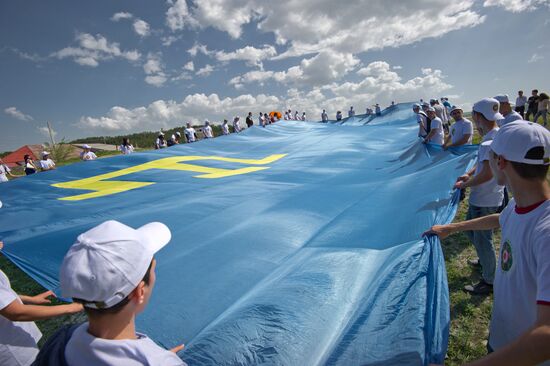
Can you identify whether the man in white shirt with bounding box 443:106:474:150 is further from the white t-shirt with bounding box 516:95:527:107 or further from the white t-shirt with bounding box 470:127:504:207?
the white t-shirt with bounding box 516:95:527:107

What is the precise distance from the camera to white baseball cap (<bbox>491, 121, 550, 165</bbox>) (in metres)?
1.12

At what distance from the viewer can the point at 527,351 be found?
2.68 feet

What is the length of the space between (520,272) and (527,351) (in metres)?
0.47

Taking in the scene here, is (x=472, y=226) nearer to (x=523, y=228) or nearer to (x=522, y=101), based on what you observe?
(x=523, y=228)

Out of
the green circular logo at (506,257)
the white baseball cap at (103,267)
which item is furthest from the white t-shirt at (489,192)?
the white baseball cap at (103,267)

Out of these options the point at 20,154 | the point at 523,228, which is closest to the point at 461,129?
the point at 523,228

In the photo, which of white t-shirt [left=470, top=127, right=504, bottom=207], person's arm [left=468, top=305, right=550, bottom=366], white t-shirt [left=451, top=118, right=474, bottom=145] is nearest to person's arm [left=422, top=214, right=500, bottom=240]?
person's arm [left=468, top=305, right=550, bottom=366]

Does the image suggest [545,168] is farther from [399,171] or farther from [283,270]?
[399,171]

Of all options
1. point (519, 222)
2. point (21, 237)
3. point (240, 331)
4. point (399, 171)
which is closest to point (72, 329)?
point (240, 331)

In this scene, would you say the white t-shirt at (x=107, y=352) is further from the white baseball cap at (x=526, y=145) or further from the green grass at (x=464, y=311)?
the green grass at (x=464, y=311)

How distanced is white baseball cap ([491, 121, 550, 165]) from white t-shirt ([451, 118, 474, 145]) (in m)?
3.34

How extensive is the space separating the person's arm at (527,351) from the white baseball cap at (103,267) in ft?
3.29

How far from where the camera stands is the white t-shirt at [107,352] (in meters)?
0.82

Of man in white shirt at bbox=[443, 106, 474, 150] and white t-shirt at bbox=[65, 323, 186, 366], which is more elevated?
man in white shirt at bbox=[443, 106, 474, 150]
